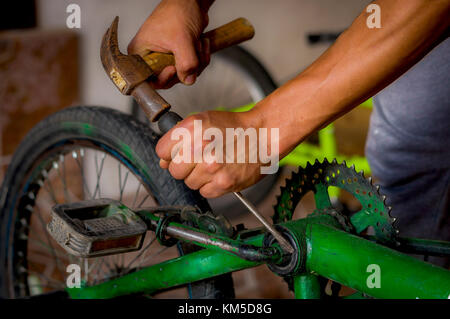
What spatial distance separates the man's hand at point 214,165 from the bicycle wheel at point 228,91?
1.37m

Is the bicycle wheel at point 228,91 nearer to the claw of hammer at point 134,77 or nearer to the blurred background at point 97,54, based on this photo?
the blurred background at point 97,54

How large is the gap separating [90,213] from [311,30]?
76.9 inches

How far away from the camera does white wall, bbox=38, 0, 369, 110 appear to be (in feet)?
6.97

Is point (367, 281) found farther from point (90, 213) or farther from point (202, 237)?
point (90, 213)

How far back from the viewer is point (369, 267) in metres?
0.59

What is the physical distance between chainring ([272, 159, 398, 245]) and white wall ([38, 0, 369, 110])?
1531mm

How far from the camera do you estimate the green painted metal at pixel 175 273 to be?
0.71 m

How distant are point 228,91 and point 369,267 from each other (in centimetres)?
181

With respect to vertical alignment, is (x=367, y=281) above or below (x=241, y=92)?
below

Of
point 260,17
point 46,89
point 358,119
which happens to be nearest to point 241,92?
point 260,17

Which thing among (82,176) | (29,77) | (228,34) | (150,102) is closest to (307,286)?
(150,102)

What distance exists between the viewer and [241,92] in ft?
7.86

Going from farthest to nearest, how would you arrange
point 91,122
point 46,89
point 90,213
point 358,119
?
point 358,119 → point 46,89 → point 91,122 → point 90,213

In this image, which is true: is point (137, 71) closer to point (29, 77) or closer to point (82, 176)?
point (82, 176)
